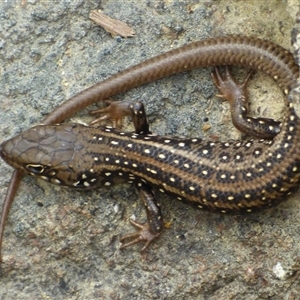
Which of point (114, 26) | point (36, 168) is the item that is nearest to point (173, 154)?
point (36, 168)

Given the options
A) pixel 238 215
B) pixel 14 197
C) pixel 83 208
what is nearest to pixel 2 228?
pixel 14 197

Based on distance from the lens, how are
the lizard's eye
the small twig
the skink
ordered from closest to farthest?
the skink, the lizard's eye, the small twig

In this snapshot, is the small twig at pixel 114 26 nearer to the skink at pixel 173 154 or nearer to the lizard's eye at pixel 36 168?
the skink at pixel 173 154

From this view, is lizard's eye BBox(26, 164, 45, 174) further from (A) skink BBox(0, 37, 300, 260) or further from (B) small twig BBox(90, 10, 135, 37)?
(B) small twig BBox(90, 10, 135, 37)

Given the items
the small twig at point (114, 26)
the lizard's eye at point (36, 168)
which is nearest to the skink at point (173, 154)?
the lizard's eye at point (36, 168)

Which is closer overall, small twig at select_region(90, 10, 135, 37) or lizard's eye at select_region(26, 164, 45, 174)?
lizard's eye at select_region(26, 164, 45, 174)

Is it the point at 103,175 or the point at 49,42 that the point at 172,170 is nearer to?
the point at 103,175

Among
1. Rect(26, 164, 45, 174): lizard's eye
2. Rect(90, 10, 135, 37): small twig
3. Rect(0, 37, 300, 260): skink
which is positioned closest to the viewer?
Rect(0, 37, 300, 260): skink

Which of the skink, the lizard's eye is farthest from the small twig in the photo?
the lizard's eye
